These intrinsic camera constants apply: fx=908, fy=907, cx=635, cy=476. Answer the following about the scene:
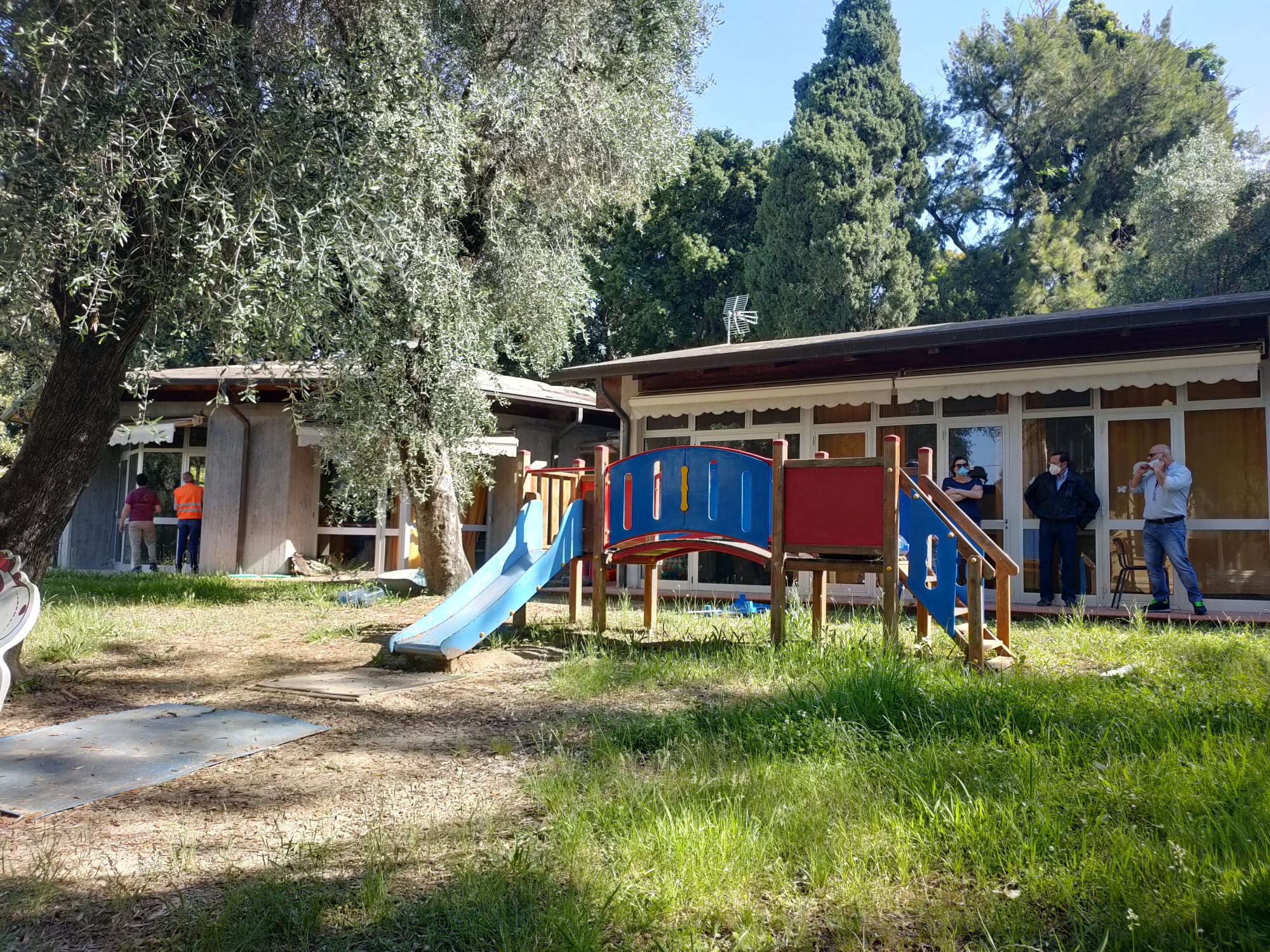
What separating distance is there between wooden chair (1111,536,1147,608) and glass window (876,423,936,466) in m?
2.30

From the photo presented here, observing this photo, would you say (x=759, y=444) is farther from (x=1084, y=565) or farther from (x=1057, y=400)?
(x=1084, y=565)

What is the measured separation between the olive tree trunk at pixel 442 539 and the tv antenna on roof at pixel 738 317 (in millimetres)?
10779

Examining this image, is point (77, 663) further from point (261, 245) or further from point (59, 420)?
point (261, 245)

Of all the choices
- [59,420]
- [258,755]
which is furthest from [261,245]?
[258,755]

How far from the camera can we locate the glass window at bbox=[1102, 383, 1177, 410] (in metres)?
9.77

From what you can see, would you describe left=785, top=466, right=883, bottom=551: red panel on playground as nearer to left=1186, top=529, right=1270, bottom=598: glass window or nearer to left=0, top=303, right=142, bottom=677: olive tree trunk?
left=0, top=303, right=142, bottom=677: olive tree trunk

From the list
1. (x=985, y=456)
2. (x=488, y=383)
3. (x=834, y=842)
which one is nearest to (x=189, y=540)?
(x=488, y=383)

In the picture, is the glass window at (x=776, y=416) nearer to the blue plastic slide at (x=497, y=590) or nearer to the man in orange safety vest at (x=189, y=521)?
the blue plastic slide at (x=497, y=590)

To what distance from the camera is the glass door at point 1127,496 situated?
9.73 m

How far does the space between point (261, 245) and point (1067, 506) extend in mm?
8169

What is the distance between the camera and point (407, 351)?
935 cm

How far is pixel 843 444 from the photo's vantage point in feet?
38.2

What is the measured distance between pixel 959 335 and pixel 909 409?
175 centimetres

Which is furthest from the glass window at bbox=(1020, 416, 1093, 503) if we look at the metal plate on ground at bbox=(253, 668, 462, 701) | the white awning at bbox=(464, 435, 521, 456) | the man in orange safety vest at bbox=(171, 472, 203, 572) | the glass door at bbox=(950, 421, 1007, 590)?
the man in orange safety vest at bbox=(171, 472, 203, 572)
